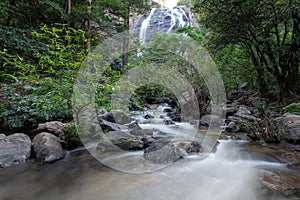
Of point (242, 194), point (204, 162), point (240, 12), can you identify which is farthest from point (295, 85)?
point (242, 194)

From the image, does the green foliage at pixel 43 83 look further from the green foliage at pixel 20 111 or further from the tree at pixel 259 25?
the tree at pixel 259 25

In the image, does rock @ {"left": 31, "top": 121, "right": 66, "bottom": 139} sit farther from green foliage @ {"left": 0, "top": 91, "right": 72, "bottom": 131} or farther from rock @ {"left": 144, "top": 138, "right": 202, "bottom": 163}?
rock @ {"left": 144, "top": 138, "right": 202, "bottom": 163}

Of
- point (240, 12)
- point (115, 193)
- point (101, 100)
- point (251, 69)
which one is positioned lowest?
point (115, 193)

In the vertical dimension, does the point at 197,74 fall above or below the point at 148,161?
above

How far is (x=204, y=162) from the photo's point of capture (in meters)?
3.41

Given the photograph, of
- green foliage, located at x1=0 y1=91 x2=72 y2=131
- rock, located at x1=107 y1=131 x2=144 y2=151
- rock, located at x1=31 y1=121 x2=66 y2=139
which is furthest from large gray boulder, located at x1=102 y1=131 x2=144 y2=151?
green foliage, located at x1=0 y1=91 x2=72 y2=131

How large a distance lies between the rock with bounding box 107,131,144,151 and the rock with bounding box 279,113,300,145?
357 centimetres

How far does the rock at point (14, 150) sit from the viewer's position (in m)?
2.98

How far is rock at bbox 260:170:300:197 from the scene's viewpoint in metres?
2.22

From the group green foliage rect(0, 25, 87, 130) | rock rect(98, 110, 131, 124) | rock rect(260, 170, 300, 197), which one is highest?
green foliage rect(0, 25, 87, 130)

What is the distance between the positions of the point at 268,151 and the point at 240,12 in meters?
4.92

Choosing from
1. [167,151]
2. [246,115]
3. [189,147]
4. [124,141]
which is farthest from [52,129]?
[246,115]

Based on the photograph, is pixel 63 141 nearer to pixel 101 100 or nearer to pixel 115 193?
pixel 101 100

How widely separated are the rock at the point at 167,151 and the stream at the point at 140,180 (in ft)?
0.49
